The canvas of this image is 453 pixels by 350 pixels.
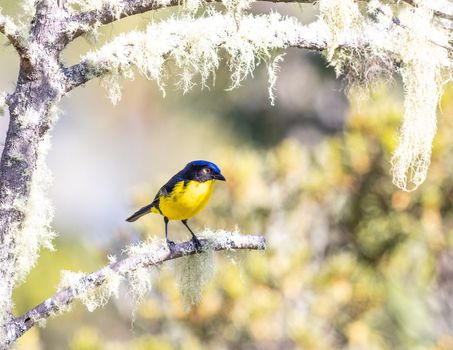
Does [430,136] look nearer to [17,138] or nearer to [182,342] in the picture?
[17,138]

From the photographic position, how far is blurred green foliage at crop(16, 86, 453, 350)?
17.2 feet

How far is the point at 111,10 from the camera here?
84.0 inches

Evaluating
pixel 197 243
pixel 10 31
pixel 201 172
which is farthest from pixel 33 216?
pixel 201 172

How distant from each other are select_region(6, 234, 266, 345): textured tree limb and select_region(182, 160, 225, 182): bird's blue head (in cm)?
100

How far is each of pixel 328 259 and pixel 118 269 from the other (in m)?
3.66

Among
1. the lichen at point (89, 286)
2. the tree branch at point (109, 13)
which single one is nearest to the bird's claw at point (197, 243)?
the lichen at point (89, 286)

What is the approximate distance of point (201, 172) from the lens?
353 cm

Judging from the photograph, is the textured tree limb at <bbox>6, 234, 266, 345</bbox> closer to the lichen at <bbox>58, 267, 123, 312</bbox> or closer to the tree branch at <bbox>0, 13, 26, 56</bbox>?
the lichen at <bbox>58, 267, 123, 312</bbox>

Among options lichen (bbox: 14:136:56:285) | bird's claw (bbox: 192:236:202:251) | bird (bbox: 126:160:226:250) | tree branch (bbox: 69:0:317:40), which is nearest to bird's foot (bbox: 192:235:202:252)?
bird's claw (bbox: 192:236:202:251)

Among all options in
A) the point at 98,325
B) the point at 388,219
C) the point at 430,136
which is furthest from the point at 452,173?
the point at 430,136

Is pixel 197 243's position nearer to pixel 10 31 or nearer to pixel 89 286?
pixel 89 286

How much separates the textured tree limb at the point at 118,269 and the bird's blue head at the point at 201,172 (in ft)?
3.27

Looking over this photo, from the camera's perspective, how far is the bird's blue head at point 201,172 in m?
3.49

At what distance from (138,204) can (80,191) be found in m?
7.71
